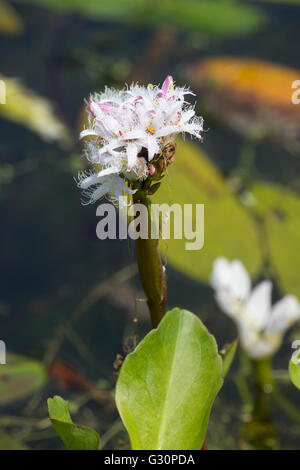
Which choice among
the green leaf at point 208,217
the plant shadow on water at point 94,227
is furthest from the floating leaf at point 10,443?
the green leaf at point 208,217

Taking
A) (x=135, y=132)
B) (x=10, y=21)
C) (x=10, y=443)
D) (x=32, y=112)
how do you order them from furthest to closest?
(x=10, y=21) → (x=32, y=112) → (x=10, y=443) → (x=135, y=132)

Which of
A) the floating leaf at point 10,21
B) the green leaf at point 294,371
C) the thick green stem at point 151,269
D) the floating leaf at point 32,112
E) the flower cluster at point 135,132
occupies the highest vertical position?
the floating leaf at point 10,21

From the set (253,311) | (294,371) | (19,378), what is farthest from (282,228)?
(294,371)

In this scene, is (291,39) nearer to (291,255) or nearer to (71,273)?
(291,255)

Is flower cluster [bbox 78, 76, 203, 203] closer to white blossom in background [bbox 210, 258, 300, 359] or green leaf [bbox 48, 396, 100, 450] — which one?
green leaf [bbox 48, 396, 100, 450]

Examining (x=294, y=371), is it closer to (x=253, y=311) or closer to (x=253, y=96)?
(x=253, y=311)

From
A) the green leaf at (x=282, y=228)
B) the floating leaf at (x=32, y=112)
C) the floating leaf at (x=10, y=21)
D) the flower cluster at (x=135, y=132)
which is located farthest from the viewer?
the floating leaf at (x=10, y=21)

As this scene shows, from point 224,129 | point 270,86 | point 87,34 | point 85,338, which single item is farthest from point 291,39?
point 85,338

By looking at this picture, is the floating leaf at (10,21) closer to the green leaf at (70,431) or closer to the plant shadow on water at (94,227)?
the plant shadow on water at (94,227)
